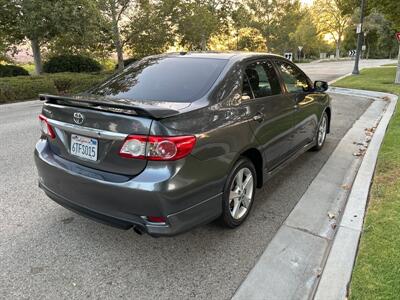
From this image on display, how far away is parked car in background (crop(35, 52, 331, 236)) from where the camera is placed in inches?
99.3

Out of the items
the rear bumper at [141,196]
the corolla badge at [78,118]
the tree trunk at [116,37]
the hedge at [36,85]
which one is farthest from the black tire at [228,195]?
the tree trunk at [116,37]

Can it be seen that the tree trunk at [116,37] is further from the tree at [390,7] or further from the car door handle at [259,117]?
the car door handle at [259,117]

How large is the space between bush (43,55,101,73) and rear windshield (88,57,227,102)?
53.9ft

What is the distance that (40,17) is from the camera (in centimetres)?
1468

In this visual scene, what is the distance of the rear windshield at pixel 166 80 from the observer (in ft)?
10.3

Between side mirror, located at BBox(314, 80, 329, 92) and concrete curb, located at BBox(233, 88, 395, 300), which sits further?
side mirror, located at BBox(314, 80, 329, 92)

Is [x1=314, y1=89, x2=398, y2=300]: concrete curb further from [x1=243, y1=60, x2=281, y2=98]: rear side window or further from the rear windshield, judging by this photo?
the rear windshield

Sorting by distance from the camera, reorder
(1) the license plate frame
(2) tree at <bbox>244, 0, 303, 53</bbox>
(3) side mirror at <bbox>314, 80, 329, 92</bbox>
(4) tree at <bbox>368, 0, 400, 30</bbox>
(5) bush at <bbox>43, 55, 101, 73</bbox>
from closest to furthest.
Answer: (1) the license plate frame → (3) side mirror at <bbox>314, 80, 329, 92</bbox> → (4) tree at <bbox>368, 0, 400, 30</bbox> → (5) bush at <bbox>43, 55, 101, 73</bbox> → (2) tree at <bbox>244, 0, 303, 53</bbox>

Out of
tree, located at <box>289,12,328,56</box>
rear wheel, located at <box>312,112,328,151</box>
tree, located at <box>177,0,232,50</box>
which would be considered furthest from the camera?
tree, located at <box>289,12,328,56</box>

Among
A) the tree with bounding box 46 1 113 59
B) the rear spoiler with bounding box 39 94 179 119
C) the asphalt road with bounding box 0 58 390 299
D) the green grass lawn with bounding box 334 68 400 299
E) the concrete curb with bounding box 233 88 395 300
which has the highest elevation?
the tree with bounding box 46 1 113 59

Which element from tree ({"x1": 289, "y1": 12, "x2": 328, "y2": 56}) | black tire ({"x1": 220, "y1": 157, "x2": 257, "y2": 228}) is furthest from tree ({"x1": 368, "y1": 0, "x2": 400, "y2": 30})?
tree ({"x1": 289, "y1": 12, "x2": 328, "y2": 56})

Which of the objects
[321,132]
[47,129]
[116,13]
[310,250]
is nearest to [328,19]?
[116,13]

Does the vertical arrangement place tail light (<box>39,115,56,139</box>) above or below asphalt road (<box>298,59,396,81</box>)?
above

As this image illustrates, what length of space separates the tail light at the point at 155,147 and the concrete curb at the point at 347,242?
4.67 ft
